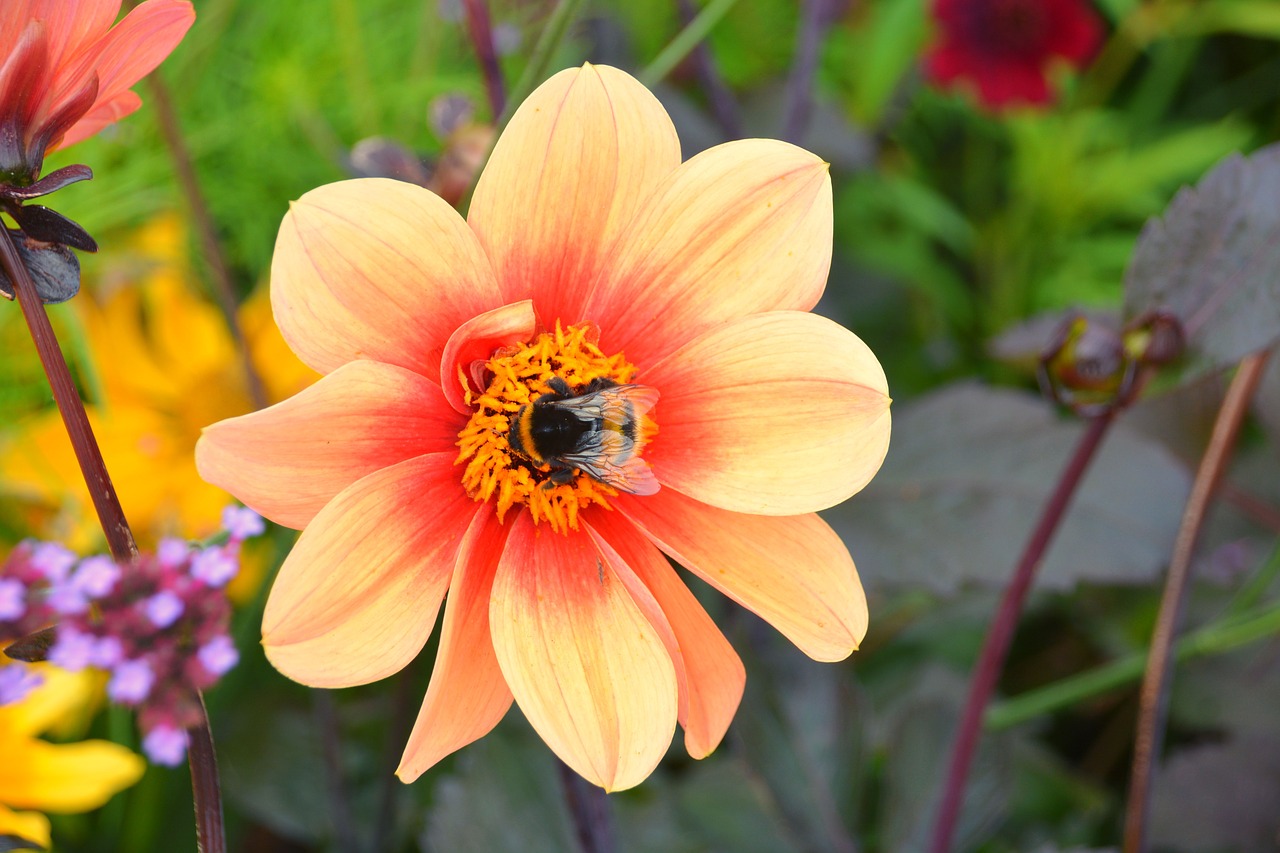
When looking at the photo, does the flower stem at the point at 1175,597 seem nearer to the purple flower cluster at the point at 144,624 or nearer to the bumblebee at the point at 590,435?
Answer: the bumblebee at the point at 590,435

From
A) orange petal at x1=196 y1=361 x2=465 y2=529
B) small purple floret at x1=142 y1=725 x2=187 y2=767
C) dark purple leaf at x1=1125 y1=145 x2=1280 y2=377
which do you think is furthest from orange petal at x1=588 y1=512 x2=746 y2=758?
dark purple leaf at x1=1125 y1=145 x2=1280 y2=377

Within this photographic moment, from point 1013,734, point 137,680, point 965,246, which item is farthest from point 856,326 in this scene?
point 137,680

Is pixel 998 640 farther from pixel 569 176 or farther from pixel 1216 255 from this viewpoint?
pixel 569 176

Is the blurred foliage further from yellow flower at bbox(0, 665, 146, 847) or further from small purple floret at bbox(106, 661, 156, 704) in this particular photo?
small purple floret at bbox(106, 661, 156, 704)

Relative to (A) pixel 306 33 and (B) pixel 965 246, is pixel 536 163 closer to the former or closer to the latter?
(A) pixel 306 33

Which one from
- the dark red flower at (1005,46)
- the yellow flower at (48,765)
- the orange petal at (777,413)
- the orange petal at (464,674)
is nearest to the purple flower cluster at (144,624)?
the orange petal at (464,674)

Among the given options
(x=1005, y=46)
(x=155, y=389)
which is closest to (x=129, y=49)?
(x=155, y=389)
